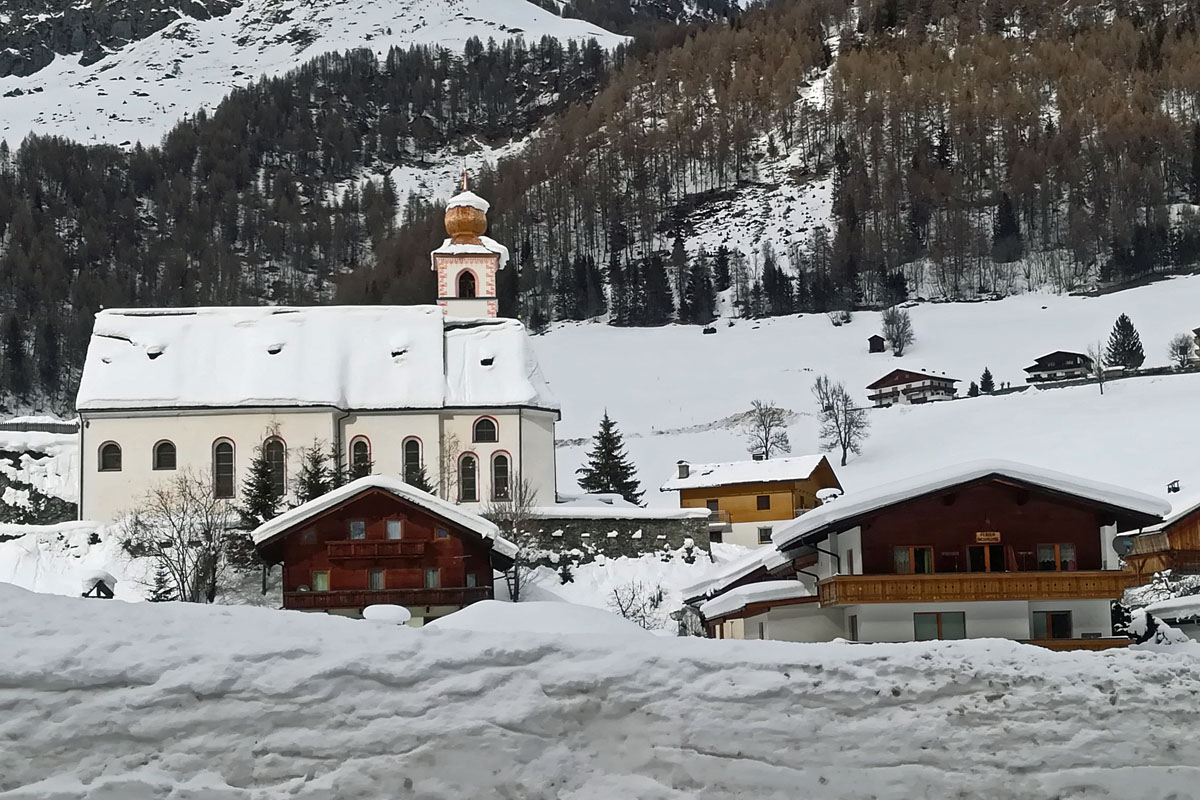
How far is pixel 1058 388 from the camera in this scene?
7225 centimetres

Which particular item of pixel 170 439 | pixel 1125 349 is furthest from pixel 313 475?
pixel 1125 349

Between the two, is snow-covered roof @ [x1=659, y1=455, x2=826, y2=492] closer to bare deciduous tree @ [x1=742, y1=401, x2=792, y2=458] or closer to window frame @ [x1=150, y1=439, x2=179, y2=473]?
bare deciduous tree @ [x1=742, y1=401, x2=792, y2=458]

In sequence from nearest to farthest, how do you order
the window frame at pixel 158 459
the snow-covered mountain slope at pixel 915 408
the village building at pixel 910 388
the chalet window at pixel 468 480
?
the window frame at pixel 158 459 < the chalet window at pixel 468 480 < the snow-covered mountain slope at pixel 915 408 < the village building at pixel 910 388

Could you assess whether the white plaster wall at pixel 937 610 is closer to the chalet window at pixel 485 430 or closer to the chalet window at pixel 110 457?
the chalet window at pixel 485 430

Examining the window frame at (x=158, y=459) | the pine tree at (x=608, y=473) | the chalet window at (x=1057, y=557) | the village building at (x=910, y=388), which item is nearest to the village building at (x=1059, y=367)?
the village building at (x=910, y=388)

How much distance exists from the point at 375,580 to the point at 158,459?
608 inches

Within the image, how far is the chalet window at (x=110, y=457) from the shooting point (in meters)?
40.4

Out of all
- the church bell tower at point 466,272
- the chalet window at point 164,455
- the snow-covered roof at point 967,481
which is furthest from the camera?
the church bell tower at point 466,272

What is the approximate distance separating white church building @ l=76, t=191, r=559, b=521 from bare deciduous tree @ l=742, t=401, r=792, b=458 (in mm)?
25317

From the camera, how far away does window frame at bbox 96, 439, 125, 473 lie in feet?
132

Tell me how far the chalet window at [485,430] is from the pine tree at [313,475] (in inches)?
197

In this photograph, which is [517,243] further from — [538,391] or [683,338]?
[538,391]

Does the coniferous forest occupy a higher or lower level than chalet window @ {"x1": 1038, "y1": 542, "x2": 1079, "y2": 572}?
higher

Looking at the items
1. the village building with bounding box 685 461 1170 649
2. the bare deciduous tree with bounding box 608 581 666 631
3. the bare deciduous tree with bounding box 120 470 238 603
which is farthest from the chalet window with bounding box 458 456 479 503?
the village building with bounding box 685 461 1170 649
